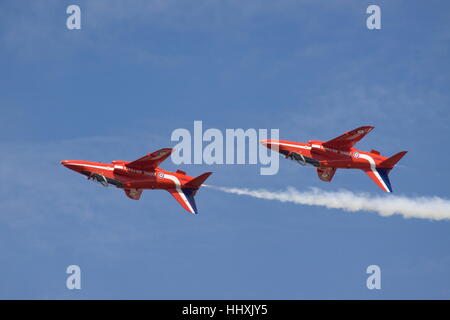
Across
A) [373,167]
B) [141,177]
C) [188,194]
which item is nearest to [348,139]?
[373,167]

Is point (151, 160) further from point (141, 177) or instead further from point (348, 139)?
point (348, 139)

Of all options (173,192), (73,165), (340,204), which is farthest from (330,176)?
(73,165)

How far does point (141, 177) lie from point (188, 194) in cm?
570

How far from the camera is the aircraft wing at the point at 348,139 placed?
15000 centimetres

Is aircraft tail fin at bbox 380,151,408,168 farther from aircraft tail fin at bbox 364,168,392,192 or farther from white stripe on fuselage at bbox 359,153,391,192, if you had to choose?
white stripe on fuselage at bbox 359,153,391,192

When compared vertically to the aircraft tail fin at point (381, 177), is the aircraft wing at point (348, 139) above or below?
above

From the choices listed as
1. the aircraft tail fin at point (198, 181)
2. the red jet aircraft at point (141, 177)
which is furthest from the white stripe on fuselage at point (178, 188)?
the aircraft tail fin at point (198, 181)

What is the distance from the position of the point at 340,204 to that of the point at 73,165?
32388mm

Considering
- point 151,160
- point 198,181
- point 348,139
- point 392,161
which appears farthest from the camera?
point 392,161

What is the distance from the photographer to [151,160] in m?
148

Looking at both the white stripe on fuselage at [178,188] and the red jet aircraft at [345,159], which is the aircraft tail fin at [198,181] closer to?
the white stripe on fuselage at [178,188]

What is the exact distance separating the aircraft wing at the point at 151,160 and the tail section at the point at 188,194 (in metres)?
3.70

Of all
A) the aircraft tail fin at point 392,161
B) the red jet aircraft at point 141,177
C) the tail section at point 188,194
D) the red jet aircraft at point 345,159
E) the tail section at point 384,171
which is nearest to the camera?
the red jet aircraft at point 141,177

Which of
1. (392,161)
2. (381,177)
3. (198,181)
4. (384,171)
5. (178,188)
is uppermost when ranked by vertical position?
(392,161)
